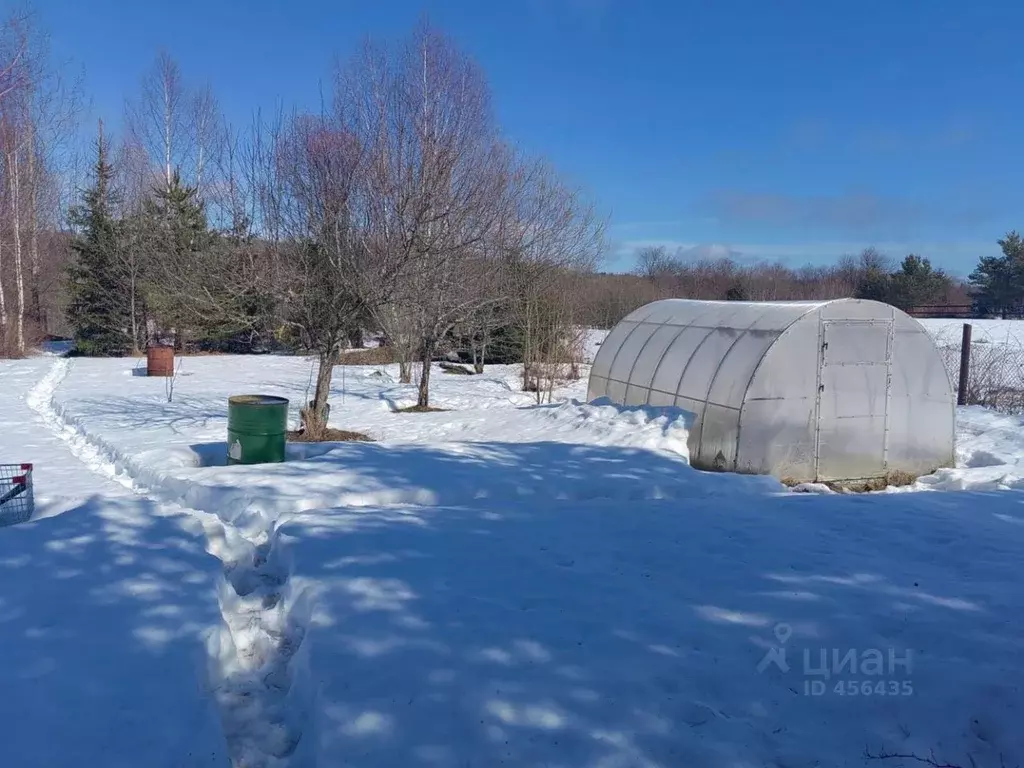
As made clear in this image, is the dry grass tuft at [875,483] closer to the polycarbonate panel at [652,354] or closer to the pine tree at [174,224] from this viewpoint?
the polycarbonate panel at [652,354]

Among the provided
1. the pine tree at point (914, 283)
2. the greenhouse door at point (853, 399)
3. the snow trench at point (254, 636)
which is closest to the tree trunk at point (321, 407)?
the snow trench at point (254, 636)

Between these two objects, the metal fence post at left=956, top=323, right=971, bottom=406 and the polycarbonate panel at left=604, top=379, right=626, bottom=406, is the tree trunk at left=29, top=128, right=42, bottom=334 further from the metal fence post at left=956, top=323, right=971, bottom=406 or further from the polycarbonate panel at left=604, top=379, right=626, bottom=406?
the metal fence post at left=956, top=323, right=971, bottom=406

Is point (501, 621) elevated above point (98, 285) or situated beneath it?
situated beneath

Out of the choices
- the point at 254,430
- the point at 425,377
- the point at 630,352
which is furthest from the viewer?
the point at 425,377

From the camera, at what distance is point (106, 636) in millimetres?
3957

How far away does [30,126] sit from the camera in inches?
933

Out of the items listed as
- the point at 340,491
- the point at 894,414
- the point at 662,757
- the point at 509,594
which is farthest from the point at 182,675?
the point at 894,414

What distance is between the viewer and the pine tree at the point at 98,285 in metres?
24.6

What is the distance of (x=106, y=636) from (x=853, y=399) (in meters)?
9.16

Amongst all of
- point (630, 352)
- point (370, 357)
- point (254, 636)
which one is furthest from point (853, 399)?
point (370, 357)

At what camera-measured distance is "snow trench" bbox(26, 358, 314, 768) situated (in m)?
3.35

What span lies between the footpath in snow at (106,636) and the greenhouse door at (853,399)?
313 inches

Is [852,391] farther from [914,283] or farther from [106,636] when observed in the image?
[914,283]

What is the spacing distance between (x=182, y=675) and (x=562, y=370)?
55.1ft
